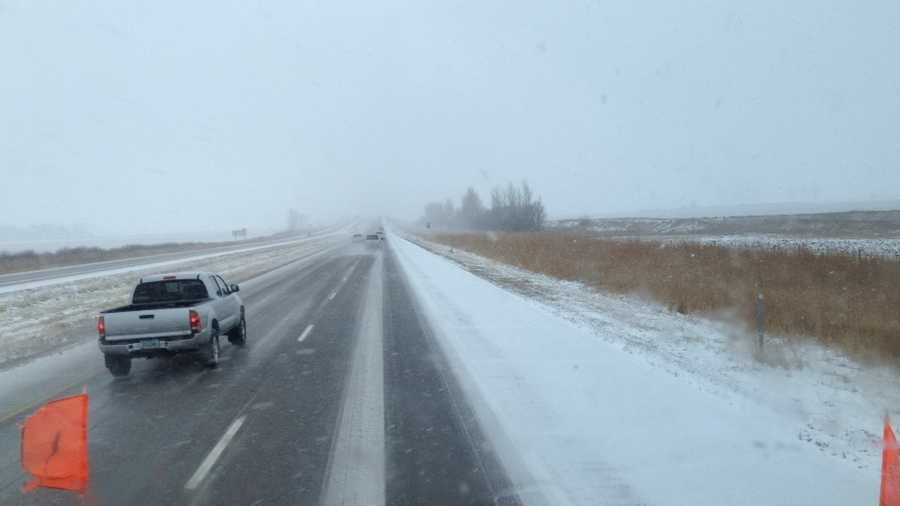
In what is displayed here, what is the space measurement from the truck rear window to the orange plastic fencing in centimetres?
642

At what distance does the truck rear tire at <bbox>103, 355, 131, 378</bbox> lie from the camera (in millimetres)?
10348

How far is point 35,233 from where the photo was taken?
160875 millimetres

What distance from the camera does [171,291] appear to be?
12.1 metres

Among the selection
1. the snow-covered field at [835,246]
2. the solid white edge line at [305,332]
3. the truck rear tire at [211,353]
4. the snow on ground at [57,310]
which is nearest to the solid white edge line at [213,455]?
the truck rear tire at [211,353]

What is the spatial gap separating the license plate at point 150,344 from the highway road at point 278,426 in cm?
55

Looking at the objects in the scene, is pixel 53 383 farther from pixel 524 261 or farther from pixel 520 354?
pixel 524 261

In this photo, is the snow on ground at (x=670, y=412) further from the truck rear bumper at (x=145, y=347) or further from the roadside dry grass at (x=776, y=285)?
the truck rear bumper at (x=145, y=347)

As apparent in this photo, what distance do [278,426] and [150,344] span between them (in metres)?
3.95

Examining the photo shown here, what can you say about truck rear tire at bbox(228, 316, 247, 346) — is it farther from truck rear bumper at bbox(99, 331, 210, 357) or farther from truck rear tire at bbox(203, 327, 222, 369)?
truck rear bumper at bbox(99, 331, 210, 357)

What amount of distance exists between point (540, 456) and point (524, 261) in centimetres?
2820

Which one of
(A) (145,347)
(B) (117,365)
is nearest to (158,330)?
(A) (145,347)

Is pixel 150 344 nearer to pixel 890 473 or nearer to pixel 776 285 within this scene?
pixel 890 473

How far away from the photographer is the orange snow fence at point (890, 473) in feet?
14.3

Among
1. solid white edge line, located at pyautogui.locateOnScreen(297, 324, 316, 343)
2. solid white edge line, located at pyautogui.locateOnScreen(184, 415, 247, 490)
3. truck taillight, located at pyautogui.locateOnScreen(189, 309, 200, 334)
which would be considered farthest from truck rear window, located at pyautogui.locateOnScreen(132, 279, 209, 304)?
solid white edge line, located at pyautogui.locateOnScreen(184, 415, 247, 490)
